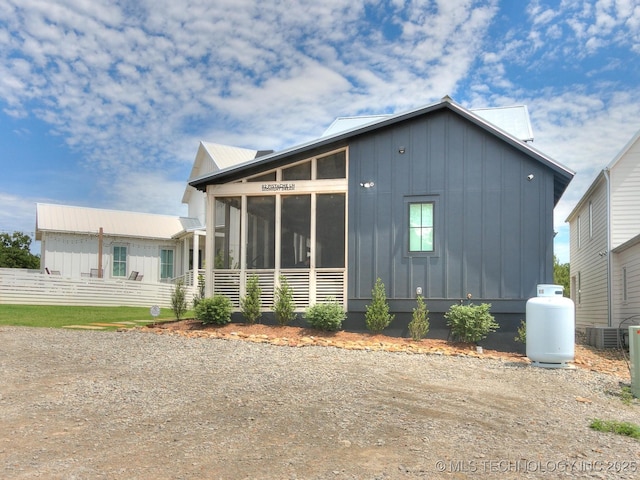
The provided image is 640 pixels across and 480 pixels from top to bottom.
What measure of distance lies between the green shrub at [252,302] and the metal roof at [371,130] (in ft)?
8.10

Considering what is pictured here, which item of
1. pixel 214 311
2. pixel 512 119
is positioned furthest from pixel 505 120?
pixel 214 311

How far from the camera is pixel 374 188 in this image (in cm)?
1174

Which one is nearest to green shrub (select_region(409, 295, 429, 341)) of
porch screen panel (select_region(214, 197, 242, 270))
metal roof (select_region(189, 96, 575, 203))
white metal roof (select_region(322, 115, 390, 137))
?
metal roof (select_region(189, 96, 575, 203))

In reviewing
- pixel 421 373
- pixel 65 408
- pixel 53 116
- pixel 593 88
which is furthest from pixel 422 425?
pixel 53 116

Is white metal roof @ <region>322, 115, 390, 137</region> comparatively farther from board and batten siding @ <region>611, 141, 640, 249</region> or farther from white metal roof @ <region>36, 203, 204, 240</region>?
white metal roof @ <region>36, 203, 204, 240</region>

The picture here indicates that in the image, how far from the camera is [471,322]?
10.1m

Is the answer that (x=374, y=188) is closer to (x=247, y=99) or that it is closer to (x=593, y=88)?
(x=247, y=99)

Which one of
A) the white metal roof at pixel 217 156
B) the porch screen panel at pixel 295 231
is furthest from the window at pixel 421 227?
the white metal roof at pixel 217 156

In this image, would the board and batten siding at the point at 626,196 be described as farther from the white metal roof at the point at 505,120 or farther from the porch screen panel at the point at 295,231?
the porch screen panel at the point at 295,231

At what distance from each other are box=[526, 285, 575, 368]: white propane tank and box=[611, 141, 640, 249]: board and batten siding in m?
7.88

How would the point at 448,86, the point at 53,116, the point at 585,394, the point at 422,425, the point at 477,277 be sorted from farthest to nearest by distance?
the point at 53,116
the point at 448,86
the point at 477,277
the point at 585,394
the point at 422,425

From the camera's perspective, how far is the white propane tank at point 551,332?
8.51m

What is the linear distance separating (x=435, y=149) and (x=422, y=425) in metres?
7.71

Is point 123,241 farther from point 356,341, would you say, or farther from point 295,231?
point 356,341
